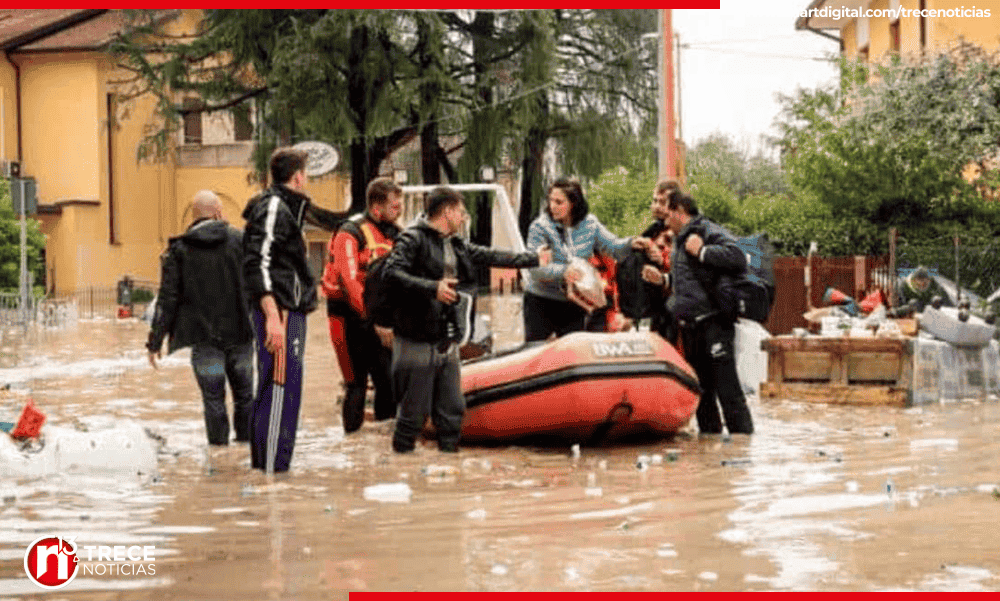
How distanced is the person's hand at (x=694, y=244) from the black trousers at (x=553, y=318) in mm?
873

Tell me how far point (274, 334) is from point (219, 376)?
2.07 m

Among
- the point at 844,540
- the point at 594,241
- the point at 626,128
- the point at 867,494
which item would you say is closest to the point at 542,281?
the point at 594,241

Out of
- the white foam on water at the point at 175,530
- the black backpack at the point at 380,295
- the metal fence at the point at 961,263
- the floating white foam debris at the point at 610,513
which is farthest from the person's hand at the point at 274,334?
the metal fence at the point at 961,263

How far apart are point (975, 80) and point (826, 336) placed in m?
11.4

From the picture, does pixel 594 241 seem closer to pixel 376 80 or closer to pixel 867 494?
pixel 867 494

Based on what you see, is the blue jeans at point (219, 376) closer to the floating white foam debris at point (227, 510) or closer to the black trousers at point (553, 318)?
the black trousers at point (553, 318)

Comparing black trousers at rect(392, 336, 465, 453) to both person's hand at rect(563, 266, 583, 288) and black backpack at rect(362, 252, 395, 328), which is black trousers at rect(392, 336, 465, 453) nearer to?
black backpack at rect(362, 252, 395, 328)

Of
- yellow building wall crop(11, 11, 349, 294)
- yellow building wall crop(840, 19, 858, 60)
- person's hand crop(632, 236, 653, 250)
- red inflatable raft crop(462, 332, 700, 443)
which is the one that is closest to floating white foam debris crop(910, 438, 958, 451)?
red inflatable raft crop(462, 332, 700, 443)

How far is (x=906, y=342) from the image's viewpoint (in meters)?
15.3

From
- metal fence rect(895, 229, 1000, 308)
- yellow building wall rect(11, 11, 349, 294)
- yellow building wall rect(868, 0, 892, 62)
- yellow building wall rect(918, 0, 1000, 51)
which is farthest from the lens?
yellow building wall rect(11, 11, 349, 294)

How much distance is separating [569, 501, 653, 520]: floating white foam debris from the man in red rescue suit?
3856mm

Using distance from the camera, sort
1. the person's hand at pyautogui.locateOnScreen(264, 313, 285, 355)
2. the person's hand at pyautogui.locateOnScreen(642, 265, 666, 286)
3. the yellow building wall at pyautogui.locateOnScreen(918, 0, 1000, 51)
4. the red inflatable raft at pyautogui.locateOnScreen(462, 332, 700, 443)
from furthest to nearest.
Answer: the yellow building wall at pyautogui.locateOnScreen(918, 0, 1000, 51) < the person's hand at pyautogui.locateOnScreen(642, 265, 666, 286) < the red inflatable raft at pyautogui.locateOnScreen(462, 332, 700, 443) < the person's hand at pyautogui.locateOnScreen(264, 313, 285, 355)

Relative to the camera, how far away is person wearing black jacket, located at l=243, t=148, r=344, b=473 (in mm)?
10188

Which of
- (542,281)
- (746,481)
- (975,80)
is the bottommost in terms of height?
(746,481)
